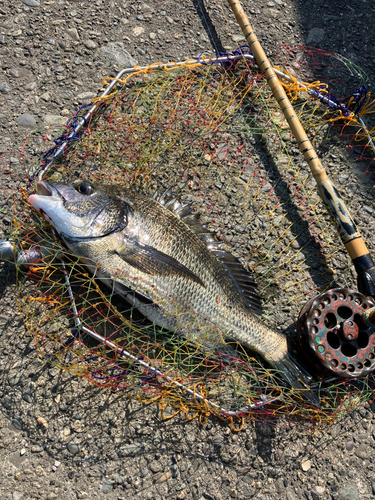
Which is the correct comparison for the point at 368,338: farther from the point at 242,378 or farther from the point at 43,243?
the point at 43,243

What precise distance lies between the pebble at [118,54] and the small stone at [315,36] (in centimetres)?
235

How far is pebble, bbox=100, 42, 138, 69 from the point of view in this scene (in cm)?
470

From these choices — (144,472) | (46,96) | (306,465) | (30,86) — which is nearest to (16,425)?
(144,472)

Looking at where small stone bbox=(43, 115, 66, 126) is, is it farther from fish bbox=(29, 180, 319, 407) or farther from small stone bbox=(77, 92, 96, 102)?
fish bbox=(29, 180, 319, 407)

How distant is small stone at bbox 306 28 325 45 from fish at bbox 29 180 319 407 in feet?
11.4

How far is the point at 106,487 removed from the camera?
10.6ft

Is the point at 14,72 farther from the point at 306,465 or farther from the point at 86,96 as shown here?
the point at 306,465

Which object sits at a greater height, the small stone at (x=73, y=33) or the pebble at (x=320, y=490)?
the small stone at (x=73, y=33)

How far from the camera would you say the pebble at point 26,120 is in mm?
4238

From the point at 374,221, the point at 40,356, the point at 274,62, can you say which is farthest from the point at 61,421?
the point at 274,62

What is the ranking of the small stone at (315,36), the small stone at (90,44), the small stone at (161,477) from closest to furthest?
the small stone at (161,477), the small stone at (90,44), the small stone at (315,36)

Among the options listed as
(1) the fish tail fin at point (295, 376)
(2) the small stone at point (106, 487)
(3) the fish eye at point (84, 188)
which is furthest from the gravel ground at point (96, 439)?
(3) the fish eye at point (84, 188)

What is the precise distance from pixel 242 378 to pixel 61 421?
5.19 ft

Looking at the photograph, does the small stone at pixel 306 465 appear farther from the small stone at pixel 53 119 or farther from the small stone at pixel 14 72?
the small stone at pixel 14 72
